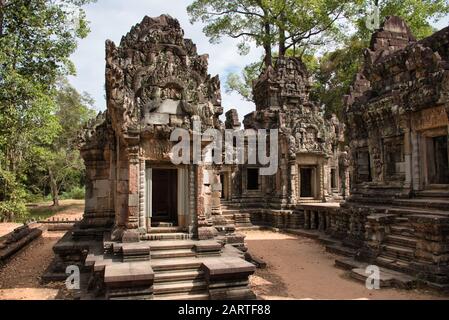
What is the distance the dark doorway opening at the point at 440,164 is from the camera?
34.1 feet

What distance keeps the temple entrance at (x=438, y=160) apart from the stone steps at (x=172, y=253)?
7340 mm

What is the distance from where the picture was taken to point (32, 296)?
7516 millimetres

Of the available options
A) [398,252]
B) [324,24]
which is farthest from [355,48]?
[398,252]

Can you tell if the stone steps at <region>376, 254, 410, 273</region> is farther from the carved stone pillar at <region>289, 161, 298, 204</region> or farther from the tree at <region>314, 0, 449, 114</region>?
the tree at <region>314, 0, 449, 114</region>

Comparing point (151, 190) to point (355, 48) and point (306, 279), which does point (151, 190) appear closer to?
point (306, 279)

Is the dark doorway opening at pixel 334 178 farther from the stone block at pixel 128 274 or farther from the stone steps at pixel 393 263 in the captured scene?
the stone block at pixel 128 274

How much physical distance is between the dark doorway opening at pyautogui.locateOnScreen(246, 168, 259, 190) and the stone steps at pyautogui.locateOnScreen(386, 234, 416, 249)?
1078 centimetres

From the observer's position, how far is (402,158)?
1148 cm

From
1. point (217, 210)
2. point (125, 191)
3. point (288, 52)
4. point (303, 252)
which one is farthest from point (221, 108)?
point (288, 52)

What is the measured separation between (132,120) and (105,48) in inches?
75.8

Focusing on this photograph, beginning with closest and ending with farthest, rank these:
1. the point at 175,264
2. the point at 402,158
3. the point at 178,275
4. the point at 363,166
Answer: the point at 178,275, the point at 175,264, the point at 402,158, the point at 363,166

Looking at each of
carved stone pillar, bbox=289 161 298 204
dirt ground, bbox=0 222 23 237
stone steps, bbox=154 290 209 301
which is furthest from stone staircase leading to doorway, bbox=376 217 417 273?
dirt ground, bbox=0 222 23 237

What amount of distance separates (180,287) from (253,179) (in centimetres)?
1380

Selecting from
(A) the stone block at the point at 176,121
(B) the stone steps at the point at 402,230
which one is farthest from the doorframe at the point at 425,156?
(A) the stone block at the point at 176,121
